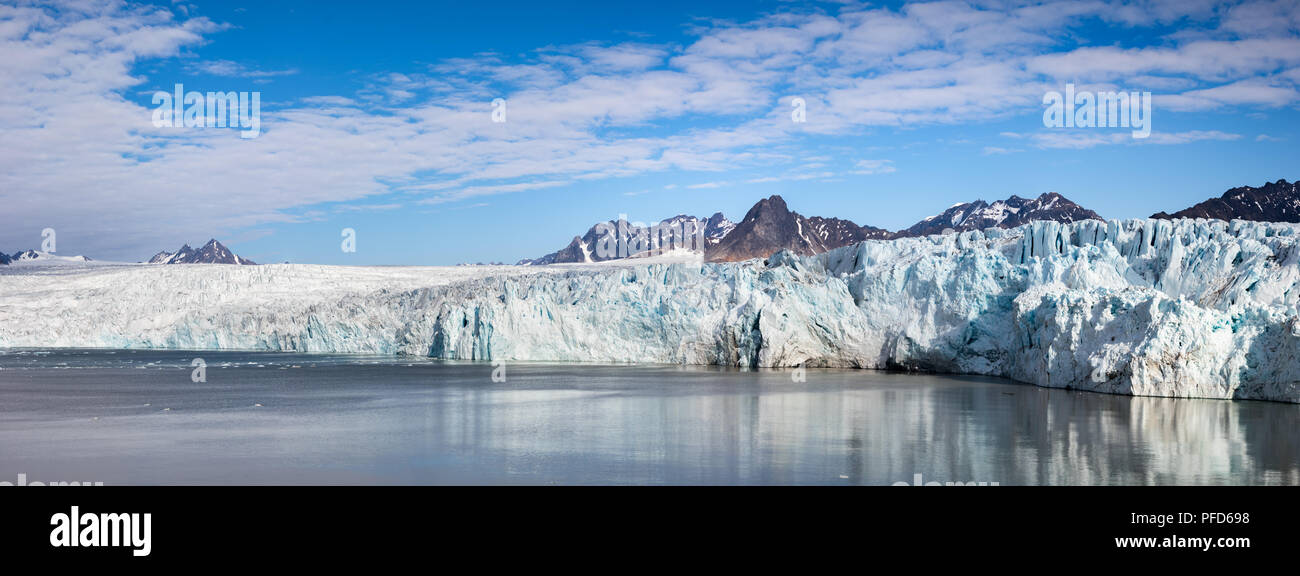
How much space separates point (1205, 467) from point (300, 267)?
38114 mm

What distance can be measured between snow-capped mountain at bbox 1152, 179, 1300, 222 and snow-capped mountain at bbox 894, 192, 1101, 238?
2817cm

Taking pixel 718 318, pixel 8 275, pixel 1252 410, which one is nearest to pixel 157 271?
pixel 8 275

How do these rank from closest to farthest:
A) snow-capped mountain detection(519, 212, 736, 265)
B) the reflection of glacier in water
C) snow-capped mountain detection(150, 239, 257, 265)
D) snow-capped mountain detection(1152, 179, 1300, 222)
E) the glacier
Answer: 1. the reflection of glacier in water
2. the glacier
3. snow-capped mountain detection(1152, 179, 1300, 222)
4. snow-capped mountain detection(519, 212, 736, 265)
5. snow-capped mountain detection(150, 239, 257, 265)

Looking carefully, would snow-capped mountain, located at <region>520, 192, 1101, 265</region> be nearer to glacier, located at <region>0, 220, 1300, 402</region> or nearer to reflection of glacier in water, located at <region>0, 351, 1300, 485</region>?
glacier, located at <region>0, 220, 1300, 402</region>

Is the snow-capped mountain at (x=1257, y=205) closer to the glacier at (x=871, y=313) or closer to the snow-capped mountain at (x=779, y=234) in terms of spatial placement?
the glacier at (x=871, y=313)

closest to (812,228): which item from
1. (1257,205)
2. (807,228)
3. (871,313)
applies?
(807,228)

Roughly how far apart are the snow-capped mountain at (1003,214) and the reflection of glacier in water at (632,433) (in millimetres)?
71854

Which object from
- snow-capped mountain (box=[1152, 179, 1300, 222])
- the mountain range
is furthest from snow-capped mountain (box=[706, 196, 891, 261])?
snow-capped mountain (box=[1152, 179, 1300, 222])

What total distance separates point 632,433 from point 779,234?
82443 millimetres

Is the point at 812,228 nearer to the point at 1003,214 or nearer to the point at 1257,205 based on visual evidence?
the point at 1003,214

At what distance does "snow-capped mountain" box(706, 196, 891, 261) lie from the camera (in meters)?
92.1

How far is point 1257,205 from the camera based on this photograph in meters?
53.4

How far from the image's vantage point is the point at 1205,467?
10055mm
